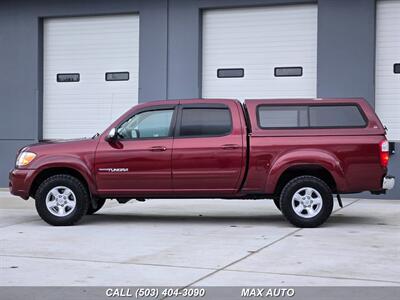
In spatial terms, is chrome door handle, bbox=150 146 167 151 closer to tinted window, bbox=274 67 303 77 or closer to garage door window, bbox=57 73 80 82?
tinted window, bbox=274 67 303 77

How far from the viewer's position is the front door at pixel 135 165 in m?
10.1

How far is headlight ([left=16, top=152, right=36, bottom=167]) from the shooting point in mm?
10367

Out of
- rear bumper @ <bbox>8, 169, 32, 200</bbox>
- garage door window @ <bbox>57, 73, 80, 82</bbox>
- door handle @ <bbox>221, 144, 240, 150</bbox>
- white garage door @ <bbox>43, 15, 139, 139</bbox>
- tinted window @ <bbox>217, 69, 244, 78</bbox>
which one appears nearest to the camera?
door handle @ <bbox>221, 144, 240, 150</bbox>

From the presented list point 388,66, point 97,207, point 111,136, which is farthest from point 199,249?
point 388,66

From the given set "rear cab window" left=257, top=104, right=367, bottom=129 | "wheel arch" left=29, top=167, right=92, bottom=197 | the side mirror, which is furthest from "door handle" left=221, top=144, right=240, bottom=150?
"wheel arch" left=29, top=167, right=92, bottom=197

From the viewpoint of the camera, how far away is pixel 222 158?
10.0 m

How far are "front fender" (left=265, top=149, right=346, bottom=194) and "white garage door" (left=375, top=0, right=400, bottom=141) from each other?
5.85 metres

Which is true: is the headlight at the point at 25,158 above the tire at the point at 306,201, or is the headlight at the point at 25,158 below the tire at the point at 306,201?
above

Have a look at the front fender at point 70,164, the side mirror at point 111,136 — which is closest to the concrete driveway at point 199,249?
the front fender at point 70,164

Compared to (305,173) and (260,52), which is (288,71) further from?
(305,173)

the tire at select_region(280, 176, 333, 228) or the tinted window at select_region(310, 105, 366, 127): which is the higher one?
the tinted window at select_region(310, 105, 366, 127)

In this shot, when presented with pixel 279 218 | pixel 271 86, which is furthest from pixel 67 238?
pixel 271 86

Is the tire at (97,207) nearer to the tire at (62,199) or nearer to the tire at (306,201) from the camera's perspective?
the tire at (62,199)

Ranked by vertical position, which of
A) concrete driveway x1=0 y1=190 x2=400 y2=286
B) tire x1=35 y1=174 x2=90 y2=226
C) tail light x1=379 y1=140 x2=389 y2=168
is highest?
tail light x1=379 y1=140 x2=389 y2=168
